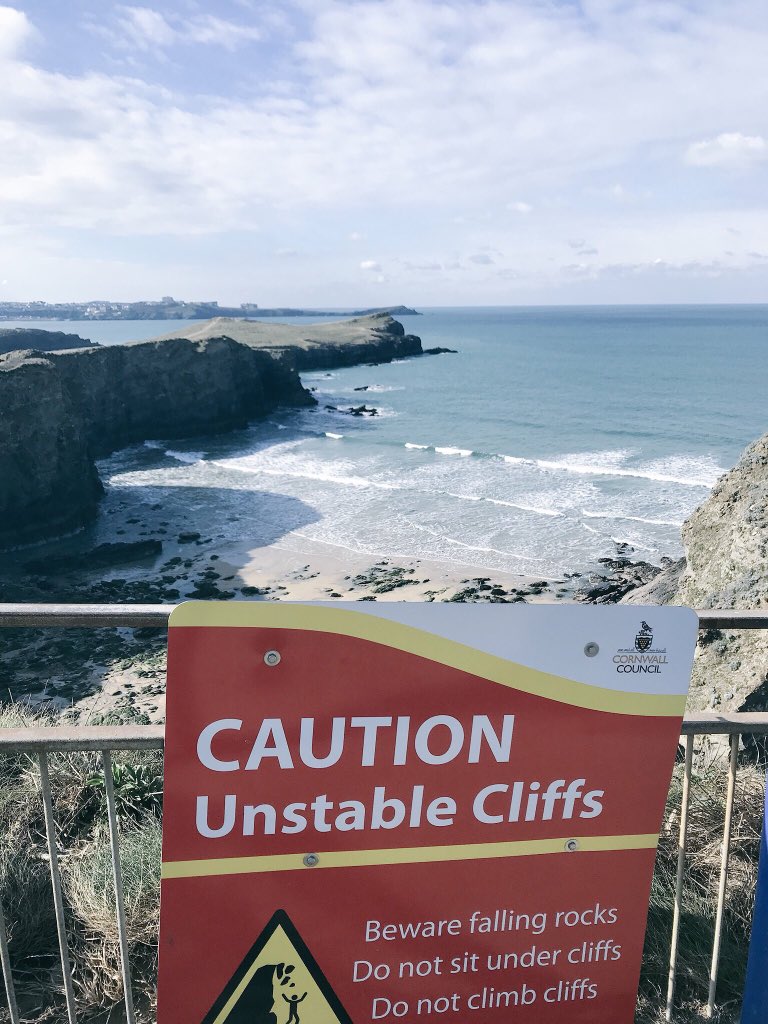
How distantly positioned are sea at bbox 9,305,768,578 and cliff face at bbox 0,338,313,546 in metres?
1.45

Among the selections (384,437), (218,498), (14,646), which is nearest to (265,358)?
(384,437)

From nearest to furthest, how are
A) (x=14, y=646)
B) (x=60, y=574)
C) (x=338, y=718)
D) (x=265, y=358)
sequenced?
1. (x=338, y=718)
2. (x=14, y=646)
3. (x=60, y=574)
4. (x=265, y=358)

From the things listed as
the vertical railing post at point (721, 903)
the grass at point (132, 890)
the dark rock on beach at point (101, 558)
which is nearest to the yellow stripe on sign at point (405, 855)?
the vertical railing post at point (721, 903)

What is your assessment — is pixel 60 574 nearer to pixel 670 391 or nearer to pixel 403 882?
pixel 403 882

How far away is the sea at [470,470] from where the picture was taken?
91.8 feet

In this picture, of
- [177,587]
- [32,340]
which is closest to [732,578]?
[177,587]

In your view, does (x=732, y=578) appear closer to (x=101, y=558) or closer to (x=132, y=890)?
(x=132, y=890)

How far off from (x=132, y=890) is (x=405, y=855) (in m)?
2.07

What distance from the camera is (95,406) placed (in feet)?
146

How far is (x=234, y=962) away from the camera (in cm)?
218

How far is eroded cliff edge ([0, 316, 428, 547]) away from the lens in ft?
99.3

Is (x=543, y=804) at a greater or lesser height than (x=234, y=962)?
greater

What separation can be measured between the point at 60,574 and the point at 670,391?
191 ft

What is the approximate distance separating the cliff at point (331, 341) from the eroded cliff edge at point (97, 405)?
34.2 m
